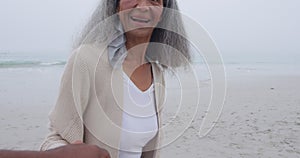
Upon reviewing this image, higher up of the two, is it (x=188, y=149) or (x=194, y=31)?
(x=194, y=31)

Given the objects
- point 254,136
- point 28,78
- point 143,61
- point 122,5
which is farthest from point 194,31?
point 28,78

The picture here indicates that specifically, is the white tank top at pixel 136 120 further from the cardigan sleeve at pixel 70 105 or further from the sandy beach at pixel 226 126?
the sandy beach at pixel 226 126

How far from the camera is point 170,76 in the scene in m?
1.76

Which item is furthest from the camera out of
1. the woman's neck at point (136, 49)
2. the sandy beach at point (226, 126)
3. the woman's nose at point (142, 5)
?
the sandy beach at point (226, 126)

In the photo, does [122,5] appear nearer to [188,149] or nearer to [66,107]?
[66,107]

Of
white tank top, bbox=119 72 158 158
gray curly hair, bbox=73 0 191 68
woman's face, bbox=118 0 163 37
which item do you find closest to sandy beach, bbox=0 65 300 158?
gray curly hair, bbox=73 0 191 68

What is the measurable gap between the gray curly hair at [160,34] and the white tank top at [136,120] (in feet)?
0.63

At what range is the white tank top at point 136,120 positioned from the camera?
1.38 meters

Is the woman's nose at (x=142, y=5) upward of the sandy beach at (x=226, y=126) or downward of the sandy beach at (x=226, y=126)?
upward

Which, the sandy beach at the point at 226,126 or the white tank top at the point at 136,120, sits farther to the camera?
the sandy beach at the point at 226,126

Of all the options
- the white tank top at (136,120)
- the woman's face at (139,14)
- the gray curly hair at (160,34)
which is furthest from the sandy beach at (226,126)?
the woman's face at (139,14)

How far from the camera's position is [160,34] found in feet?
5.44

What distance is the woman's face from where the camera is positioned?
1.30 metres

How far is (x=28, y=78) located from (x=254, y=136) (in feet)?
33.4
